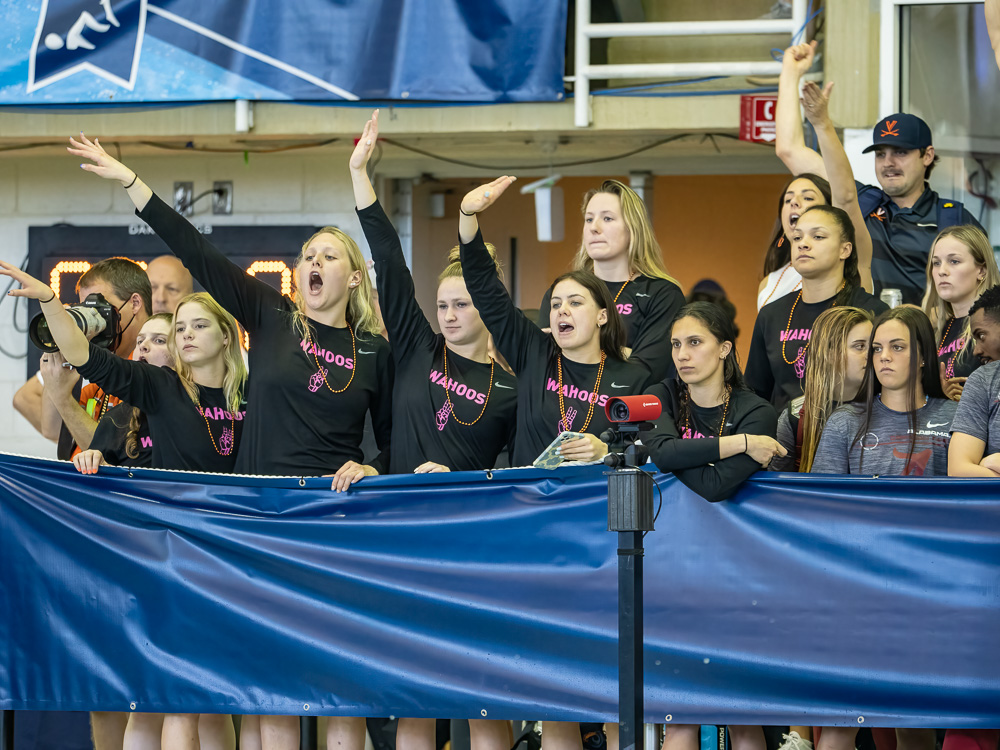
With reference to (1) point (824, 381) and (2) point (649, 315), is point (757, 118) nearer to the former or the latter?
(2) point (649, 315)

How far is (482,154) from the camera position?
319 inches

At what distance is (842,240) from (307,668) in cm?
239

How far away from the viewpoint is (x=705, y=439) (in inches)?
136

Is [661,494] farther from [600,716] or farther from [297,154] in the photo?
[297,154]

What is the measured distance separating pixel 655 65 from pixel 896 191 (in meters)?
2.04

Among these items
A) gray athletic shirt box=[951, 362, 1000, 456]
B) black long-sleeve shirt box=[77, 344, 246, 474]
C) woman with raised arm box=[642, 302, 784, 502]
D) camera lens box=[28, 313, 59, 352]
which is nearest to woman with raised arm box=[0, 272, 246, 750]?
black long-sleeve shirt box=[77, 344, 246, 474]

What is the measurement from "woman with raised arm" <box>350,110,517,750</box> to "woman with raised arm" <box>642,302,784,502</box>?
0.60 metres

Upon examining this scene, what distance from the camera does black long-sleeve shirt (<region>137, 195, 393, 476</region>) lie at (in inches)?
163

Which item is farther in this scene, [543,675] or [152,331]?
[152,331]

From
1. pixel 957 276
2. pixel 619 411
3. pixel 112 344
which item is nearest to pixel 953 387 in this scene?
pixel 957 276

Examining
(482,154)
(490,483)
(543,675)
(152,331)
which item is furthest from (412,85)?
(543,675)

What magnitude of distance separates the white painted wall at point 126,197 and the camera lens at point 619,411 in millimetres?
5199

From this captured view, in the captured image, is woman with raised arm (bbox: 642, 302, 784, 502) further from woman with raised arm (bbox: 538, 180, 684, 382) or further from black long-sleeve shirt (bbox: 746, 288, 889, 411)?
black long-sleeve shirt (bbox: 746, 288, 889, 411)

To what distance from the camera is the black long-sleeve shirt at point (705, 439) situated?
347 centimetres
